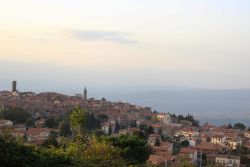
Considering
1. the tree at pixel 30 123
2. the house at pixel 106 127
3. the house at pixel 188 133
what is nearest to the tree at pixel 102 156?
the tree at pixel 30 123

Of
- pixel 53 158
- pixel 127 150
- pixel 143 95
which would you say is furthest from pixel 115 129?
pixel 143 95

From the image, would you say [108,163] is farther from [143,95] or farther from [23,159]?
[143,95]

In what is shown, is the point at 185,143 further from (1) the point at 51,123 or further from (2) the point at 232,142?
(1) the point at 51,123

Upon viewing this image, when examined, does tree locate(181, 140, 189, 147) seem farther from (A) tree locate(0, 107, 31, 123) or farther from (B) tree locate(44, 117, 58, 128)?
(A) tree locate(0, 107, 31, 123)

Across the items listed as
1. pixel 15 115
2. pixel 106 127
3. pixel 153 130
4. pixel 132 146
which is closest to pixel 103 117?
pixel 153 130

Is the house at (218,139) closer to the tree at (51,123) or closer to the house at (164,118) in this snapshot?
the house at (164,118)

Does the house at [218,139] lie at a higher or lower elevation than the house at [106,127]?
lower
